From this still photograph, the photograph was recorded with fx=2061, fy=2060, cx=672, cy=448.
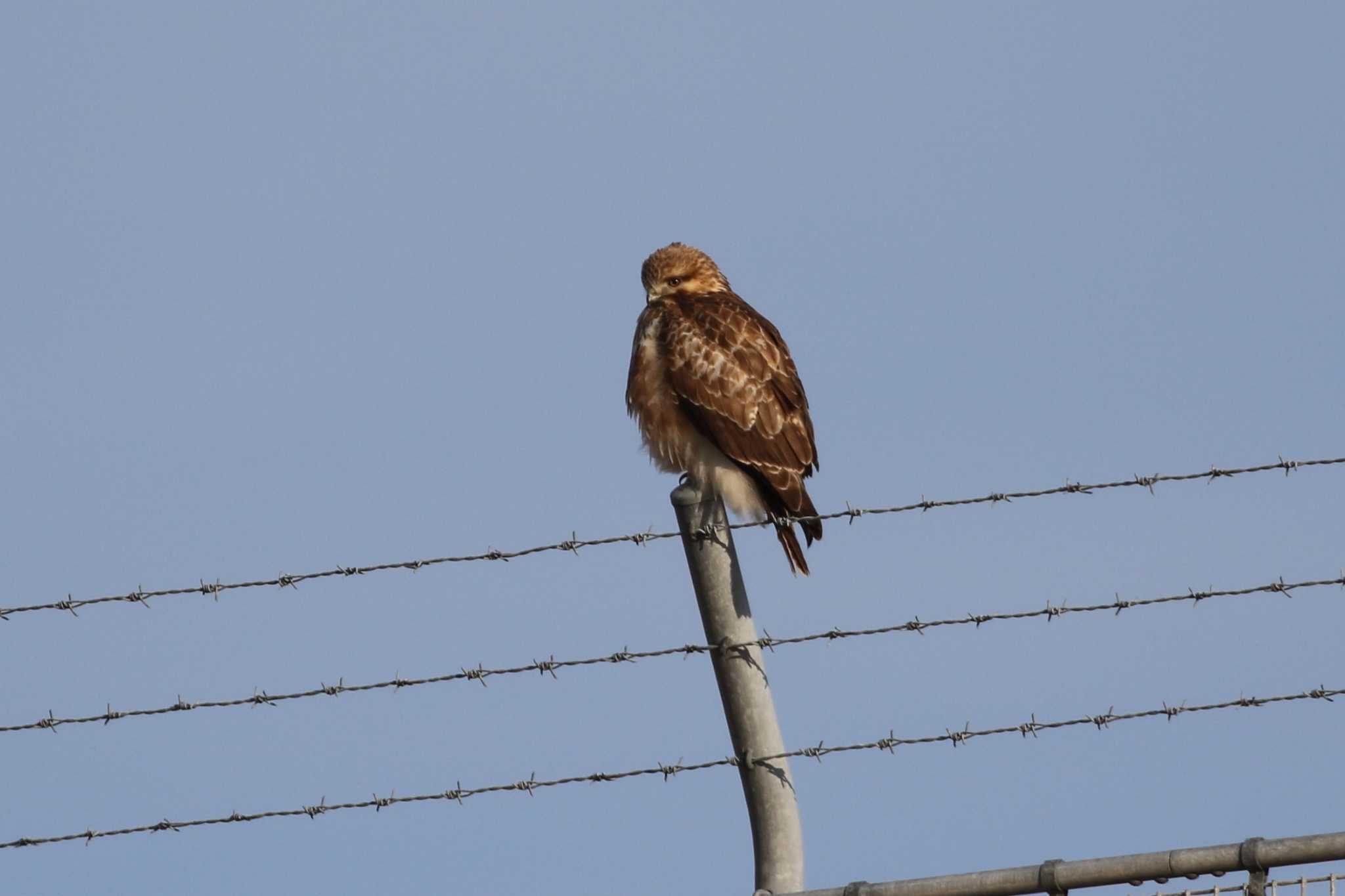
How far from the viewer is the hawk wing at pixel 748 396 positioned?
26.5 ft

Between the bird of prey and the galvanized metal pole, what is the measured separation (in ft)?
6.31

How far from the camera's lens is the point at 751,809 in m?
5.72

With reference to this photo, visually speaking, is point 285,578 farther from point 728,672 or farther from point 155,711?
point 728,672

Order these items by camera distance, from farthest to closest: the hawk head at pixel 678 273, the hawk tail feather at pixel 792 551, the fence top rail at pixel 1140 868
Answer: the hawk head at pixel 678 273, the hawk tail feather at pixel 792 551, the fence top rail at pixel 1140 868

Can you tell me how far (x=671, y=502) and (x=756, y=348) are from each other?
106 inches

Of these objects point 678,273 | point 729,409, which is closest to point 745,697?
point 729,409

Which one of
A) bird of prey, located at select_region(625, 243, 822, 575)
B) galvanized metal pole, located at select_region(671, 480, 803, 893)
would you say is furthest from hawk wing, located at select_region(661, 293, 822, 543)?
galvanized metal pole, located at select_region(671, 480, 803, 893)

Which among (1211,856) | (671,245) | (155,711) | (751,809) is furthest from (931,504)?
(671,245)

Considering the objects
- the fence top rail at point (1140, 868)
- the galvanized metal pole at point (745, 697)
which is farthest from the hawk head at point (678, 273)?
the fence top rail at point (1140, 868)

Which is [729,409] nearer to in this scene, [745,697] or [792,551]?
[792,551]

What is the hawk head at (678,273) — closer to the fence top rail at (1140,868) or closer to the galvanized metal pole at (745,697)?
the galvanized metal pole at (745,697)

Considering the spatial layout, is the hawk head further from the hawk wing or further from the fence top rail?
the fence top rail

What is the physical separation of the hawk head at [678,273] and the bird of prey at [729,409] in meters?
0.72

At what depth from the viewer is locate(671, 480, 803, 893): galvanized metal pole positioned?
5.68 meters
